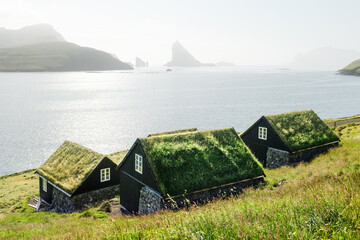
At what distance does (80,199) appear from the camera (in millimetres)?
31375

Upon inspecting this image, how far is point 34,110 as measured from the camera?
119312mm

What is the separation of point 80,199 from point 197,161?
1571cm

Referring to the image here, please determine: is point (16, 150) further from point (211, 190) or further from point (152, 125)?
point (211, 190)

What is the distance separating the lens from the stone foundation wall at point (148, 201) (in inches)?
880

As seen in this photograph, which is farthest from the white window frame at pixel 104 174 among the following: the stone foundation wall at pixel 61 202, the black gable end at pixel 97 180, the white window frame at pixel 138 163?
the white window frame at pixel 138 163

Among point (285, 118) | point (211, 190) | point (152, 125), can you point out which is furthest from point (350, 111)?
point (211, 190)

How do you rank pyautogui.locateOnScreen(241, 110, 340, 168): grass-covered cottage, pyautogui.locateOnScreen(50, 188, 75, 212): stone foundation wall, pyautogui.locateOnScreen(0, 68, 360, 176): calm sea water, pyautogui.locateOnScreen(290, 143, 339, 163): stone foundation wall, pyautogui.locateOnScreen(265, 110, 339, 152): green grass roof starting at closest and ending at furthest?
pyautogui.locateOnScreen(50, 188, 75, 212): stone foundation wall
pyautogui.locateOnScreen(290, 143, 339, 163): stone foundation wall
pyautogui.locateOnScreen(241, 110, 340, 168): grass-covered cottage
pyautogui.locateOnScreen(265, 110, 339, 152): green grass roof
pyautogui.locateOnScreen(0, 68, 360, 176): calm sea water

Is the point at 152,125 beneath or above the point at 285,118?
beneath

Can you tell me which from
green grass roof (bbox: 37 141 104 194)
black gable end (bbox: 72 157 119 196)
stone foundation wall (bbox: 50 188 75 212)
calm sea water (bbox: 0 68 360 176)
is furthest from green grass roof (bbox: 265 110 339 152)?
calm sea water (bbox: 0 68 360 176)

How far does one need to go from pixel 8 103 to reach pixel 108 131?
75682 millimetres

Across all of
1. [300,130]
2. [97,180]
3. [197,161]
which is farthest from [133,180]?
[300,130]

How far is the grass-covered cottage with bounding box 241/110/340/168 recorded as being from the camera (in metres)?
32.7

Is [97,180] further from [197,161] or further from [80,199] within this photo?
[197,161]

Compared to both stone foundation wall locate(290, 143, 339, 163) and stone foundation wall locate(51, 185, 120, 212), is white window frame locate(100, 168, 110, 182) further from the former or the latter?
stone foundation wall locate(290, 143, 339, 163)
